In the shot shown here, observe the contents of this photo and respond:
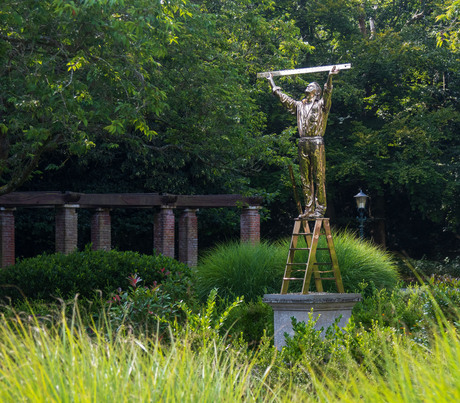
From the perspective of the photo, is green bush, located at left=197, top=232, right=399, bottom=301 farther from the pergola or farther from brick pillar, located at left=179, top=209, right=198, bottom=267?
brick pillar, located at left=179, top=209, right=198, bottom=267

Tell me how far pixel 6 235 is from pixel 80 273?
711 cm

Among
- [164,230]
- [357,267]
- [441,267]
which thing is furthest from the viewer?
[441,267]

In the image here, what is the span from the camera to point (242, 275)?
11.5m

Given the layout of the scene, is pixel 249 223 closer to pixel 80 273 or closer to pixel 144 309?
pixel 80 273

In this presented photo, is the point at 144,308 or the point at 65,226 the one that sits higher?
the point at 65,226

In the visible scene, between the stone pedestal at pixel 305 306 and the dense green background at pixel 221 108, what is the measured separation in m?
4.07

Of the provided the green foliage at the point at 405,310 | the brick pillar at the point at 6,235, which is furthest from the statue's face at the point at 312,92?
the brick pillar at the point at 6,235

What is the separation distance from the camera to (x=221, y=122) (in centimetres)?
1645

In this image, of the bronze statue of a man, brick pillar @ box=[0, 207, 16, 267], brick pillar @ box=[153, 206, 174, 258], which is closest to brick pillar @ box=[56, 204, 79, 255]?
brick pillar @ box=[0, 207, 16, 267]

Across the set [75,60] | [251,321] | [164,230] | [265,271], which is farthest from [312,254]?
[164,230]

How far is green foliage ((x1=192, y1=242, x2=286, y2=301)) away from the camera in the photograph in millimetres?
11320

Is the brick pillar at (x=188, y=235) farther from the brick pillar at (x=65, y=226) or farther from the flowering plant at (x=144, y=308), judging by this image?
the flowering plant at (x=144, y=308)

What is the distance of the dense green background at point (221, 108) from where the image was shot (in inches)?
437

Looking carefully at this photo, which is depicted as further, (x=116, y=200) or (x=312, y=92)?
(x=116, y=200)
